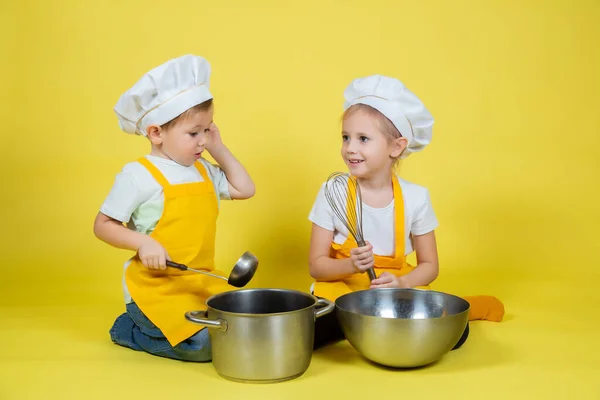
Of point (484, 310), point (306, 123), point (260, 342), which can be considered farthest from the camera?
point (306, 123)

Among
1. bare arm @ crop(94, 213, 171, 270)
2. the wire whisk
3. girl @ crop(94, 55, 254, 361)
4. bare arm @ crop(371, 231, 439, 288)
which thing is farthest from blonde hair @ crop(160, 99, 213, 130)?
bare arm @ crop(371, 231, 439, 288)

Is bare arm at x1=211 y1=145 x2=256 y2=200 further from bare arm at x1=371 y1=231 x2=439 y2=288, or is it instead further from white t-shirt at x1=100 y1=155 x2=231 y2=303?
bare arm at x1=371 y1=231 x2=439 y2=288

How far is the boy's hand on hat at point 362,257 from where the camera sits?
7.16 ft

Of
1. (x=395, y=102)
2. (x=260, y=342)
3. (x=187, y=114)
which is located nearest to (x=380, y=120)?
(x=395, y=102)

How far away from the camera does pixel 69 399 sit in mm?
1863

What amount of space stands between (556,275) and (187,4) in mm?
1499

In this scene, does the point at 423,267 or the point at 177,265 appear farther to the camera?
the point at 423,267

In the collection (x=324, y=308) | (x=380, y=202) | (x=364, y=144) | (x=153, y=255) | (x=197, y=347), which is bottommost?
(x=197, y=347)

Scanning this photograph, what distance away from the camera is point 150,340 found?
85.4 inches

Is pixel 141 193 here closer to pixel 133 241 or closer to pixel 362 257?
pixel 133 241

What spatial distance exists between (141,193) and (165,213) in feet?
0.24

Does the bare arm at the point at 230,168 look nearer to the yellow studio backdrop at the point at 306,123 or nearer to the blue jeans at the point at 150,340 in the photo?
the blue jeans at the point at 150,340

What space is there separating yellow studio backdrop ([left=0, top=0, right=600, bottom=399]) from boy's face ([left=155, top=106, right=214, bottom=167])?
0.68 meters

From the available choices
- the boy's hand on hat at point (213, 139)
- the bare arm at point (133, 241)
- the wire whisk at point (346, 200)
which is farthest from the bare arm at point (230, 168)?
the bare arm at point (133, 241)
